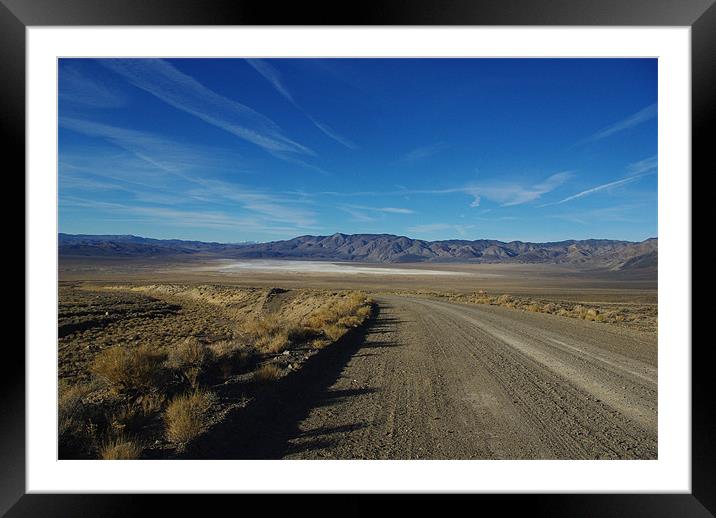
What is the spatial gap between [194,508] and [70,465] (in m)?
1.21

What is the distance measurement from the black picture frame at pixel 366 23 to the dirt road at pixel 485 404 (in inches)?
26.5

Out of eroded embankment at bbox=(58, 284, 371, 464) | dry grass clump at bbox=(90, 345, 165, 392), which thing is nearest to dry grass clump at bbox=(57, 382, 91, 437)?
eroded embankment at bbox=(58, 284, 371, 464)

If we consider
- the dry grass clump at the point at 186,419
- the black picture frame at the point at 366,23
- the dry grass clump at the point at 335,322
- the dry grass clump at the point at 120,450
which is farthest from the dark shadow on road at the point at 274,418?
the dry grass clump at the point at 335,322

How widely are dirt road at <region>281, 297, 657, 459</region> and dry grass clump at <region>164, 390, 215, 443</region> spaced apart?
0.95 meters

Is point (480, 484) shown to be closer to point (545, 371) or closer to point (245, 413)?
point (245, 413)

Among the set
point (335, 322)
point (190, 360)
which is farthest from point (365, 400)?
point (335, 322)

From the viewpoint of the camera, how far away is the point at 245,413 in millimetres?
4664

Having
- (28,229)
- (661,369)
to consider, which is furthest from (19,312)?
(661,369)

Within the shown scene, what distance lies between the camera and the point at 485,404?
5.17 meters

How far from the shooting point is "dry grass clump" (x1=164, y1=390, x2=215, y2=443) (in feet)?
13.0

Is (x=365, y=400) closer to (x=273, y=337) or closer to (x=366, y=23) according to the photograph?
(x=366, y=23)

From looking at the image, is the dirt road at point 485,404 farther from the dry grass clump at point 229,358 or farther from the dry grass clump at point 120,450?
the dry grass clump at point 229,358

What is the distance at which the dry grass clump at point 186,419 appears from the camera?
156 inches

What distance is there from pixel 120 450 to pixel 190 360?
3.11 m
